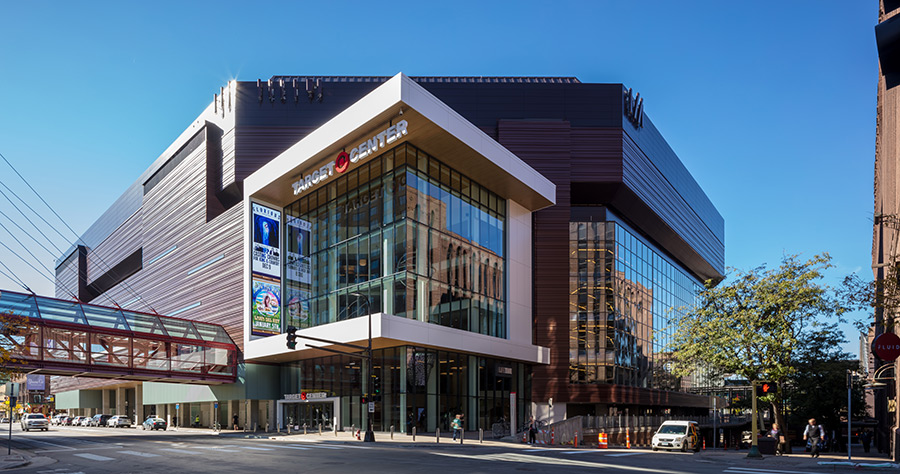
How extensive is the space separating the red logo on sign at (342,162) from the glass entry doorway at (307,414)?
1657cm

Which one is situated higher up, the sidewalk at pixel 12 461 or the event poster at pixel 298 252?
the event poster at pixel 298 252

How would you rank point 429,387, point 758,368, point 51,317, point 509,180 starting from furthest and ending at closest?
point 509,180
point 51,317
point 429,387
point 758,368

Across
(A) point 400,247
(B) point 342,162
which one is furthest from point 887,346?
(B) point 342,162

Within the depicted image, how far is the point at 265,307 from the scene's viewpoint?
54.8 metres

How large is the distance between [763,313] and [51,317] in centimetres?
4603

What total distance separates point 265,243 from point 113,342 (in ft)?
43.4

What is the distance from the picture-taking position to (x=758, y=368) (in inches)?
1518

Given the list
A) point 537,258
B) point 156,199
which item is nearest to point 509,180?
point 537,258

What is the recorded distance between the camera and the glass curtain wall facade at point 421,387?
4525 cm

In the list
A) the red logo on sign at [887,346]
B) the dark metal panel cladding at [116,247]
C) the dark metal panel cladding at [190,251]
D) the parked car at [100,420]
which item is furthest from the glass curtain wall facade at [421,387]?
the dark metal panel cladding at [116,247]

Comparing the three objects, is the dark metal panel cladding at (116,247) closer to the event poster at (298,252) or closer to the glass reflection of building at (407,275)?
the event poster at (298,252)

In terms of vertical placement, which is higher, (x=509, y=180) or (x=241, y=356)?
(x=509, y=180)

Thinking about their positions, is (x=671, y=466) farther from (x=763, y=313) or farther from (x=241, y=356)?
(x=241, y=356)

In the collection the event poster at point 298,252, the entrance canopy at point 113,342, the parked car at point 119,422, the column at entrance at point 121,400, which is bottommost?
the column at entrance at point 121,400
